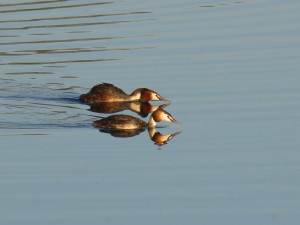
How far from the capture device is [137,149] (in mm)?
15266

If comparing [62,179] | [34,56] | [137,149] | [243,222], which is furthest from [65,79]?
[243,222]

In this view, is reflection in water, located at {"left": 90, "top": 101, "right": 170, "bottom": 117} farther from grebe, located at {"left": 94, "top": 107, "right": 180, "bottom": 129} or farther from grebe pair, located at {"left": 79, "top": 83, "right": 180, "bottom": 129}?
grebe, located at {"left": 94, "top": 107, "right": 180, "bottom": 129}

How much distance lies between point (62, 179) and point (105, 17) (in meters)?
10.9

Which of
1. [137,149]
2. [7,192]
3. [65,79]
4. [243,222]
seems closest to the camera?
[243,222]

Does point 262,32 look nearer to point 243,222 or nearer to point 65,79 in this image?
point 65,79

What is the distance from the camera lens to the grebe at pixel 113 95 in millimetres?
18281

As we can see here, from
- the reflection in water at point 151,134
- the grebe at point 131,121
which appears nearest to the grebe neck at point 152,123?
the grebe at point 131,121

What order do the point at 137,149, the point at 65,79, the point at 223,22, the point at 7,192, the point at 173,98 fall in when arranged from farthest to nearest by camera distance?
the point at 223,22, the point at 65,79, the point at 173,98, the point at 137,149, the point at 7,192

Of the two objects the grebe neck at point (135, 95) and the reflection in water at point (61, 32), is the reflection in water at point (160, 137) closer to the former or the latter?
the grebe neck at point (135, 95)

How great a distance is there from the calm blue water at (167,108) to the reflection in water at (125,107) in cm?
21

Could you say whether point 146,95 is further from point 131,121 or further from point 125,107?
point 131,121

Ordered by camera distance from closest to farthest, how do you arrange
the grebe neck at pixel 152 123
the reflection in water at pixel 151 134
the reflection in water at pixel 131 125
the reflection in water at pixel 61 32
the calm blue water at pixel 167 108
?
the calm blue water at pixel 167 108
the reflection in water at pixel 151 134
the reflection in water at pixel 131 125
the grebe neck at pixel 152 123
the reflection in water at pixel 61 32

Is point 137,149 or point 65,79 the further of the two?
point 65,79

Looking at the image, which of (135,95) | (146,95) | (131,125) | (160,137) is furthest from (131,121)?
(135,95)
